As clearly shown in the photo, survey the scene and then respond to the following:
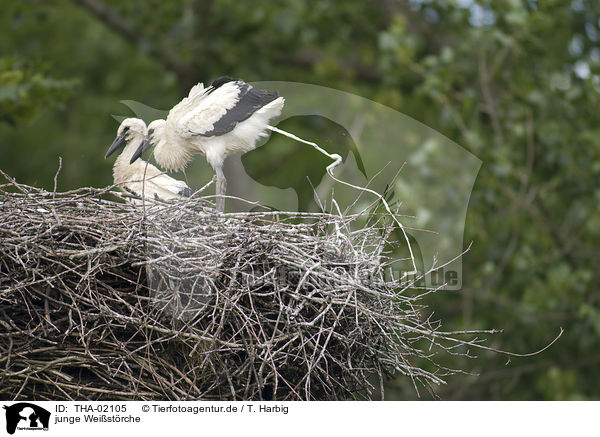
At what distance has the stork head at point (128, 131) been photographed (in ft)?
10.3

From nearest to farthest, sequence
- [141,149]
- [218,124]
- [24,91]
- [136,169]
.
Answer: [218,124], [141,149], [136,169], [24,91]

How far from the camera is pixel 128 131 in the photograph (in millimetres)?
3146

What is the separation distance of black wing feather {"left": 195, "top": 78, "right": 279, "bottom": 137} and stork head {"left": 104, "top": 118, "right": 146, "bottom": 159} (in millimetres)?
340

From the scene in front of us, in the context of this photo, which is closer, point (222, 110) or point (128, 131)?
point (222, 110)

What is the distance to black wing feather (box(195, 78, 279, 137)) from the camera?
2896mm

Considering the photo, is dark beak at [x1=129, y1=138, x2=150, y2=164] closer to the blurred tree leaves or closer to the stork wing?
the stork wing

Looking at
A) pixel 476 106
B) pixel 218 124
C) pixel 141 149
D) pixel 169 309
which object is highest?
pixel 218 124

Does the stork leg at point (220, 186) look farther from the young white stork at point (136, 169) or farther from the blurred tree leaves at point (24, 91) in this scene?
the blurred tree leaves at point (24, 91)
